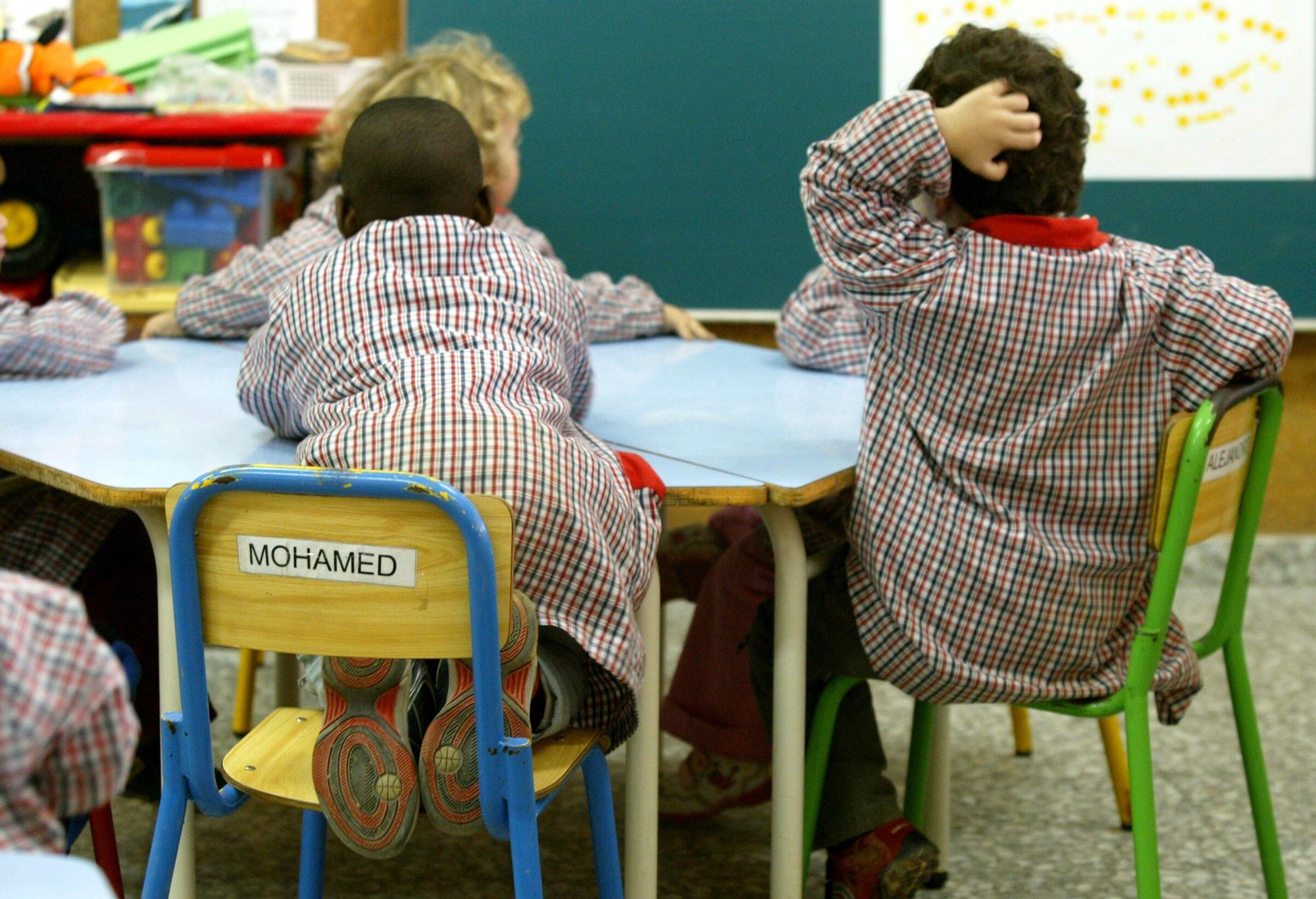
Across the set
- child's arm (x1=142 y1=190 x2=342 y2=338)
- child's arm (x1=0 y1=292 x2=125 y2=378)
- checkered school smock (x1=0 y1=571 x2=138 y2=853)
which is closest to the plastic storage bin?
child's arm (x1=142 y1=190 x2=342 y2=338)

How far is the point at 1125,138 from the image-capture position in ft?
10.7

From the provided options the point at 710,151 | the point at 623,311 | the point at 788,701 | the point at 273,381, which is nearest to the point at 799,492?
the point at 788,701

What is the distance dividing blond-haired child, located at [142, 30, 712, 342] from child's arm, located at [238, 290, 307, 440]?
0.62 m

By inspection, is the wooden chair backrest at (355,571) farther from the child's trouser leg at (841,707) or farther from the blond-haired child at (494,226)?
the blond-haired child at (494,226)

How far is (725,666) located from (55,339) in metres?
1.00

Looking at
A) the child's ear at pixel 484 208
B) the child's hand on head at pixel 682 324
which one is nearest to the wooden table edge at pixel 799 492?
the child's ear at pixel 484 208

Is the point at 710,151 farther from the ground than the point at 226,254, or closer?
farther from the ground

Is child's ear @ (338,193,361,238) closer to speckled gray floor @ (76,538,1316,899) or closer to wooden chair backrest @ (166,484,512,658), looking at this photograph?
wooden chair backrest @ (166,484,512,658)

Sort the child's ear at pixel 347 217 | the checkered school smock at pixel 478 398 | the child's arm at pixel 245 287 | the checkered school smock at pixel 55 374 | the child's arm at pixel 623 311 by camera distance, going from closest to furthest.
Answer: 1. the checkered school smock at pixel 478 398
2. the child's ear at pixel 347 217
3. the checkered school smock at pixel 55 374
4. the child's arm at pixel 245 287
5. the child's arm at pixel 623 311

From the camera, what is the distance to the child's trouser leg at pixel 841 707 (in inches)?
70.5

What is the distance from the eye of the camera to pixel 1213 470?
5.36ft

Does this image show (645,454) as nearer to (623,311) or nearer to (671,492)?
(671,492)

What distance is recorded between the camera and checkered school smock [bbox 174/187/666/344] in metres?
2.35

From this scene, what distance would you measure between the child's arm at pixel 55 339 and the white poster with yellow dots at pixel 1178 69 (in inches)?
69.0
